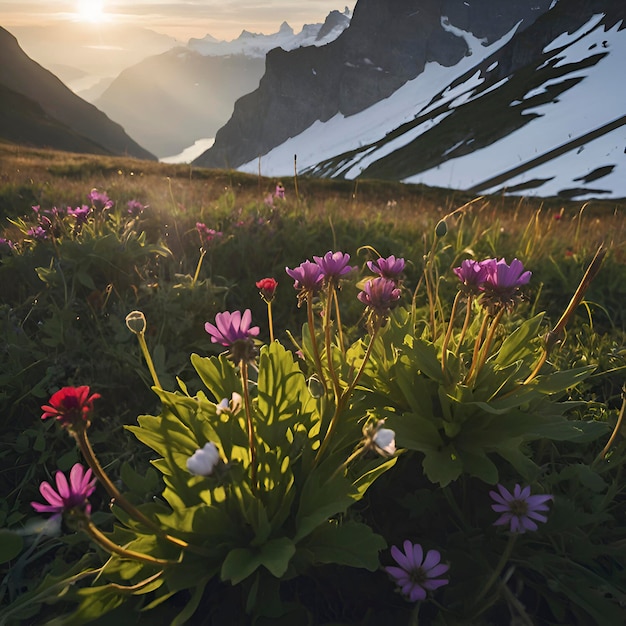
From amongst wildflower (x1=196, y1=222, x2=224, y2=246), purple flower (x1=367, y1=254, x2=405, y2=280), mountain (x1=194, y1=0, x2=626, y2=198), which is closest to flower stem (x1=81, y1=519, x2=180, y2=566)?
purple flower (x1=367, y1=254, x2=405, y2=280)

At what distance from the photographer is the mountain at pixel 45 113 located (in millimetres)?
76875

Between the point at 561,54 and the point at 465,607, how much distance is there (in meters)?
99.8

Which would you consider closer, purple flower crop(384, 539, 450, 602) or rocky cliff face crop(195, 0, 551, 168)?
purple flower crop(384, 539, 450, 602)

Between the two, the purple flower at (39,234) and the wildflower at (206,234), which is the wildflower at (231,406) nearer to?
the wildflower at (206,234)

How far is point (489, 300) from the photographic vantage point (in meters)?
1.82

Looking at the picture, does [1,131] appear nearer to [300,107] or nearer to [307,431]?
[307,431]

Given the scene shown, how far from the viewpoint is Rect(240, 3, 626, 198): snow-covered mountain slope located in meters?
50.7

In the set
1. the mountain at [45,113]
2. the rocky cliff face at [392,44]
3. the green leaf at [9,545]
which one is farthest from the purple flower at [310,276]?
the rocky cliff face at [392,44]

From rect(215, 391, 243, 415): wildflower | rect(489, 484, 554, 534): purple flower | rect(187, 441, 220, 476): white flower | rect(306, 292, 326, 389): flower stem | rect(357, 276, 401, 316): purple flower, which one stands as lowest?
rect(489, 484, 554, 534): purple flower

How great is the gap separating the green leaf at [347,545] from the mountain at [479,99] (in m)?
6.67

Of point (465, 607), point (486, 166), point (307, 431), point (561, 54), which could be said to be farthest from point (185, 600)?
point (561, 54)

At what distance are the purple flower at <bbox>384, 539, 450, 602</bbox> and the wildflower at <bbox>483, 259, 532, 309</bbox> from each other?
875 millimetres

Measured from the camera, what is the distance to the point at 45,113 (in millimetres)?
86500

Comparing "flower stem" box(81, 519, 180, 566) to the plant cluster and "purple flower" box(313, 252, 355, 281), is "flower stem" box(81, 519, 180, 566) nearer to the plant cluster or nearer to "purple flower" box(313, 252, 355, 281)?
the plant cluster
